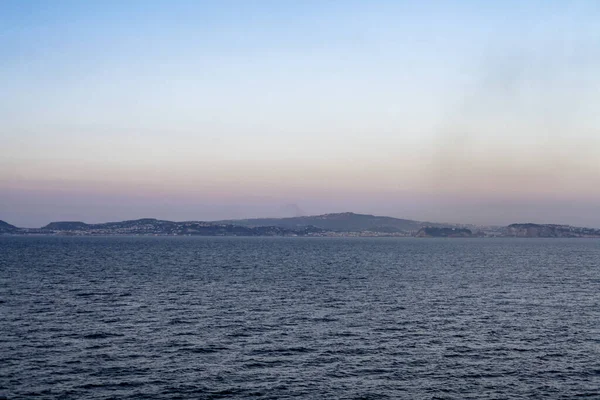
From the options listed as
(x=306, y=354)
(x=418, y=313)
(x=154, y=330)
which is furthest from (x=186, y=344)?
(x=418, y=313)

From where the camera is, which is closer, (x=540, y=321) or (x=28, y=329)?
(x=28, y=329)

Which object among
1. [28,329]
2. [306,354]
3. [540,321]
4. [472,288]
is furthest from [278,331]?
[472,288]

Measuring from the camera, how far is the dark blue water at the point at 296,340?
3806cm

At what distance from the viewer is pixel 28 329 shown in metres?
53.1

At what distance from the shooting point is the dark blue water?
38062 millimetres

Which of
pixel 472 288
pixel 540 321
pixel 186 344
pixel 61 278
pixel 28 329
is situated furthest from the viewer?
pixel 61 278

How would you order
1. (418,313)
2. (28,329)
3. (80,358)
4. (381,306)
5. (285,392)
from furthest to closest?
(381,306) < (418,313) < (28,329) < (80,358) < (285,392)

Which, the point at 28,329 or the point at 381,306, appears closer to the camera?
the point at 28,329

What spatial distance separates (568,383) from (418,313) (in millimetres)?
26106

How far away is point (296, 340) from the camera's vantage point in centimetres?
5050

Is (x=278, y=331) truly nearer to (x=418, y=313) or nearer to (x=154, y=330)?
(x=154, y=330)

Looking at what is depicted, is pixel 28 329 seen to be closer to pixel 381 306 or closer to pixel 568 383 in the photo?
pixel 381 306

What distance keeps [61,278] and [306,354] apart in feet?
211

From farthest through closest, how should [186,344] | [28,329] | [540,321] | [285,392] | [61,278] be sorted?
[61,278] → [540,321] → [28,329] → [186,344] → [285,392]
